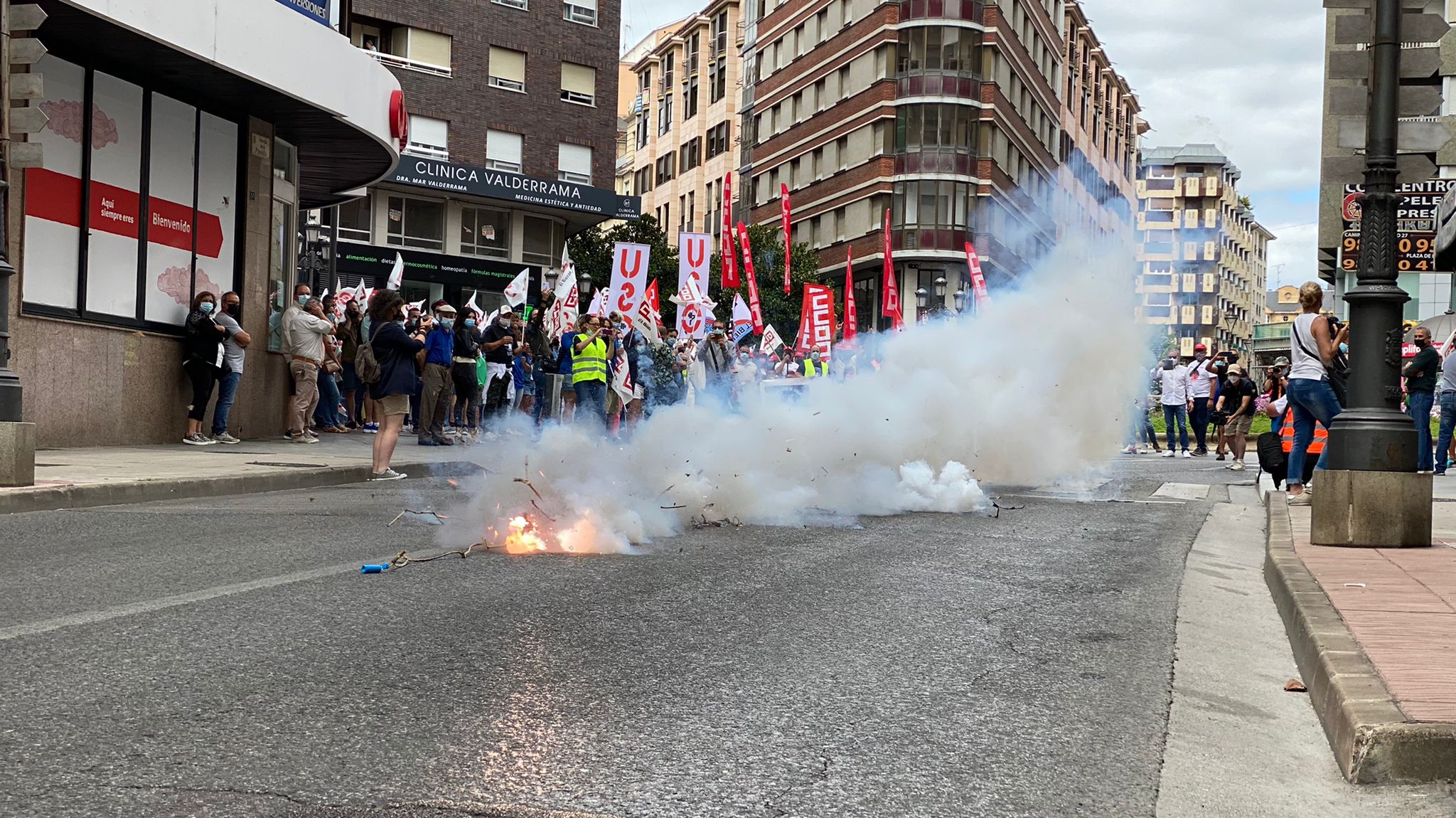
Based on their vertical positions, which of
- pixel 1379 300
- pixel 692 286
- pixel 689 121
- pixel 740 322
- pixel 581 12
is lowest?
pixel 1379 300

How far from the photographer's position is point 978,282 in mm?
19078

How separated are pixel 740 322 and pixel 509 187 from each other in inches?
454

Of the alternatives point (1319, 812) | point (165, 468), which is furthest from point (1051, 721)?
point (165, 468)

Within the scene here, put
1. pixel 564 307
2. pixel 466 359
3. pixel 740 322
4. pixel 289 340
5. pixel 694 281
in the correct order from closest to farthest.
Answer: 1. pixel 289 340
2. pixel 466 359
3. pixel 564 307
4. pixel 694 281
5. pixel 740 322

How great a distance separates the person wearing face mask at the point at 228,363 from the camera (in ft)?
55.0

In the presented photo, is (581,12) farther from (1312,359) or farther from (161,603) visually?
(161,603)

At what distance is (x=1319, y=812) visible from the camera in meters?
3.70

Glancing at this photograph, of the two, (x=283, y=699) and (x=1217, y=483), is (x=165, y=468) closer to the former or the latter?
(x=283, y=699)

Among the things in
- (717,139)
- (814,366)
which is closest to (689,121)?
(717,139)

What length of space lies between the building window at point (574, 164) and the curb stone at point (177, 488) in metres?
31.9

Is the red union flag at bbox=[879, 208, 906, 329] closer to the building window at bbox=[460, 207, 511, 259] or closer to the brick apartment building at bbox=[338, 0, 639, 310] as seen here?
the brick apartment building at bbox=[338, 0, 639, 310]

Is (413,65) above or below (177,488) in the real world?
above

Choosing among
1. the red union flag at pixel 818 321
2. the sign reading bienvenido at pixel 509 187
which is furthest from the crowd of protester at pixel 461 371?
the sign reading bienvenido at pixel 509 187

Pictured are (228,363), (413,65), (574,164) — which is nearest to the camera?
(228,363)
